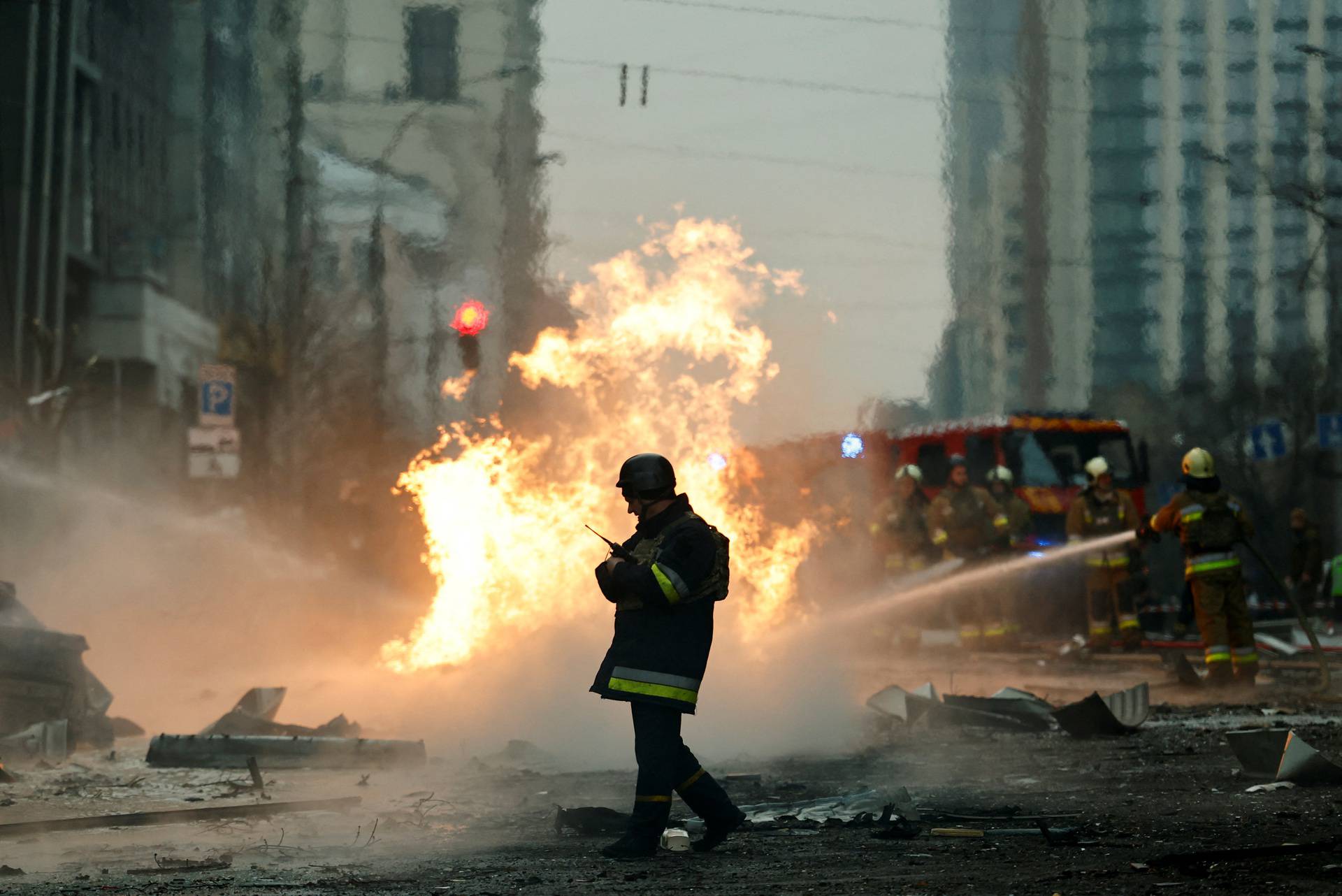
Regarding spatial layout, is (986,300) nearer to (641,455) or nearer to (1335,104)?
(1335,104)

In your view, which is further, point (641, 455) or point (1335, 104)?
point (1335, 104)

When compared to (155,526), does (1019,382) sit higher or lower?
higher

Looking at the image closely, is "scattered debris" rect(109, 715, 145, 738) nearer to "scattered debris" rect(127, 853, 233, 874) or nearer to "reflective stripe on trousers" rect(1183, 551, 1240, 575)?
"scattered debris" rect(127, 853, 233, 874)

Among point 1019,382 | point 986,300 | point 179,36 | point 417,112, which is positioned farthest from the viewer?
point 1019,382

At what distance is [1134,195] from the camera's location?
58.0m

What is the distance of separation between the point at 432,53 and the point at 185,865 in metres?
36.8

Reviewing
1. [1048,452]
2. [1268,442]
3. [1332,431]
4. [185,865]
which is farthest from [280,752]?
[1268,442]

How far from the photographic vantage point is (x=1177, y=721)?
35.3ft

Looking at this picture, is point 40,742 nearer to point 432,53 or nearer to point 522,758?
point 522,758

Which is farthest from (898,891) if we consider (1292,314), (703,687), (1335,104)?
(1292,314)

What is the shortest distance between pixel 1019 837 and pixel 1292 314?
2427 inches

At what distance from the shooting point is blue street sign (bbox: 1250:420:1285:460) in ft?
88.6

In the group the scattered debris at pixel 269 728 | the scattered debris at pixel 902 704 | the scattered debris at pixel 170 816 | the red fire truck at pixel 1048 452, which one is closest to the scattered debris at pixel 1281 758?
the scattered debris at pixel 902 704

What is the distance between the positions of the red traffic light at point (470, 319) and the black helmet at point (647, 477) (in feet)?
35.2
